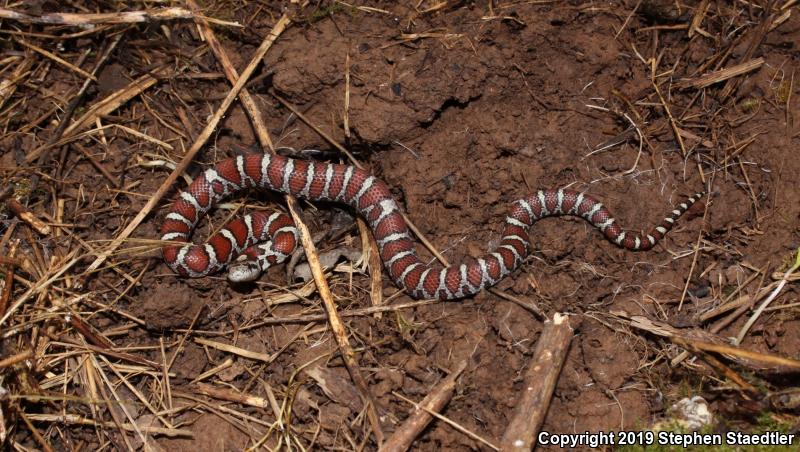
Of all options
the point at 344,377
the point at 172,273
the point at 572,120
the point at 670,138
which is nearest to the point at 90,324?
the point at 172,273

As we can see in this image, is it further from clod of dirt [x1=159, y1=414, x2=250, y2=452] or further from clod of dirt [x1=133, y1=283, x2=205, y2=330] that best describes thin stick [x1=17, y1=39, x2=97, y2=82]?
clod of dirt [x1=159, y1=414, x2=250, y2=452]

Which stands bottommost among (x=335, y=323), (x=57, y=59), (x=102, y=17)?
(x=335, y=323)

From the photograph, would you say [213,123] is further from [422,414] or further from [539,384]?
[539,384]

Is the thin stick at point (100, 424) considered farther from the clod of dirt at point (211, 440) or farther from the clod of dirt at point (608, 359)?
the clod of dirt at point (608, 359)

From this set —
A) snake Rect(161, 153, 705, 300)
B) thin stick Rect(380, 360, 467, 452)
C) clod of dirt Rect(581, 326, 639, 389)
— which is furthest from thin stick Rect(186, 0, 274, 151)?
clod of dirt Rect(581, 326, 639, 389)

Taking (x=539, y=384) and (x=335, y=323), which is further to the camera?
(x=335, y=323)

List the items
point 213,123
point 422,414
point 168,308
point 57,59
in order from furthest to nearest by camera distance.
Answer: point 213,123 < point 57,59 < point 168,308 < point 422,414

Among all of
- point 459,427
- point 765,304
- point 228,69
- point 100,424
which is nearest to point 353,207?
point 228,69
